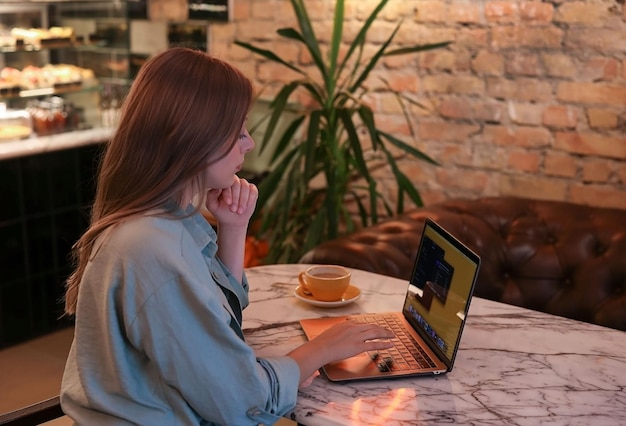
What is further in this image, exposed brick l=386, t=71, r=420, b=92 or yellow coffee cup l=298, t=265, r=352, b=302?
exposed brick l=386, t=71, r=420, b=92

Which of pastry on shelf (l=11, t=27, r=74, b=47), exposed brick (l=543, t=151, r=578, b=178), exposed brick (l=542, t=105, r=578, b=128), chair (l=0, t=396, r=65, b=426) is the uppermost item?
pastry on shelf (l=11, t=27, r=74, b=47)

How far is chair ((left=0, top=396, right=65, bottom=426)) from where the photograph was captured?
1.59 metres

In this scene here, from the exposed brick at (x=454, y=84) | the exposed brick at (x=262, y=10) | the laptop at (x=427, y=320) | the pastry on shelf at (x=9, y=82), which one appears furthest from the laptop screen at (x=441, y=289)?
the pastry on shelf at (x=9, y=82)

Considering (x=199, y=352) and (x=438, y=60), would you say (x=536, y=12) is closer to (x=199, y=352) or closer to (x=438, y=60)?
(x=438, y=60)

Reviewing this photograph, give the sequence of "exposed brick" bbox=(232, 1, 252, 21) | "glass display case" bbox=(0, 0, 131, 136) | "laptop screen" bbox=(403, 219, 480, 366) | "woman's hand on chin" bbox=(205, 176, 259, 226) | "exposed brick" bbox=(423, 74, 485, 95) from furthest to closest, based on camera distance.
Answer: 1. "exposed brick" bbox=(232, 1, 252, 21)
2. "glass display case" bbox=(0, 0, 131, 136)
3. "exposed brick" bbox=(423, 74, 485, 95)
4. "woman's hand on chin" bbox=(205, 176, 259, 226)
5. "laptop screen" bbox=(403, 219, 480, 366)

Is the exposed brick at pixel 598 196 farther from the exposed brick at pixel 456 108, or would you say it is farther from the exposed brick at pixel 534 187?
the exposed brick at pixel 456 108

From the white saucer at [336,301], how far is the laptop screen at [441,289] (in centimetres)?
14

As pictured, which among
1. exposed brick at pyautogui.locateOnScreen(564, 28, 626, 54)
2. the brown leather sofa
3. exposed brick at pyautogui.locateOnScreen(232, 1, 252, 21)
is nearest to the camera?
the brown leather sofa

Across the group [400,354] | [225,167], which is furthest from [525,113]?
[225,167]

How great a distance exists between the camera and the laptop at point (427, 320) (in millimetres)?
1583

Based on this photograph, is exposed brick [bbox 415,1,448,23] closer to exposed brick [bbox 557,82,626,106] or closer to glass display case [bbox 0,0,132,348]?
exposed brick [bbox 557,82,626,106]

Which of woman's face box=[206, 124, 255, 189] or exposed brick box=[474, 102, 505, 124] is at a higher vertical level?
woman's face box=[206, 124, 255, 189]

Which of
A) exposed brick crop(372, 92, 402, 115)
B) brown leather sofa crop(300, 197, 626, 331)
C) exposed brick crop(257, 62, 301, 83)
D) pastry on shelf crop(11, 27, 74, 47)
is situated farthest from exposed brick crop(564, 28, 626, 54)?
pastry on shelf crop(11, 27, 74, 47)

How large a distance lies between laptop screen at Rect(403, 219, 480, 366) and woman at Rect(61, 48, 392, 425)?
0.29 meters
